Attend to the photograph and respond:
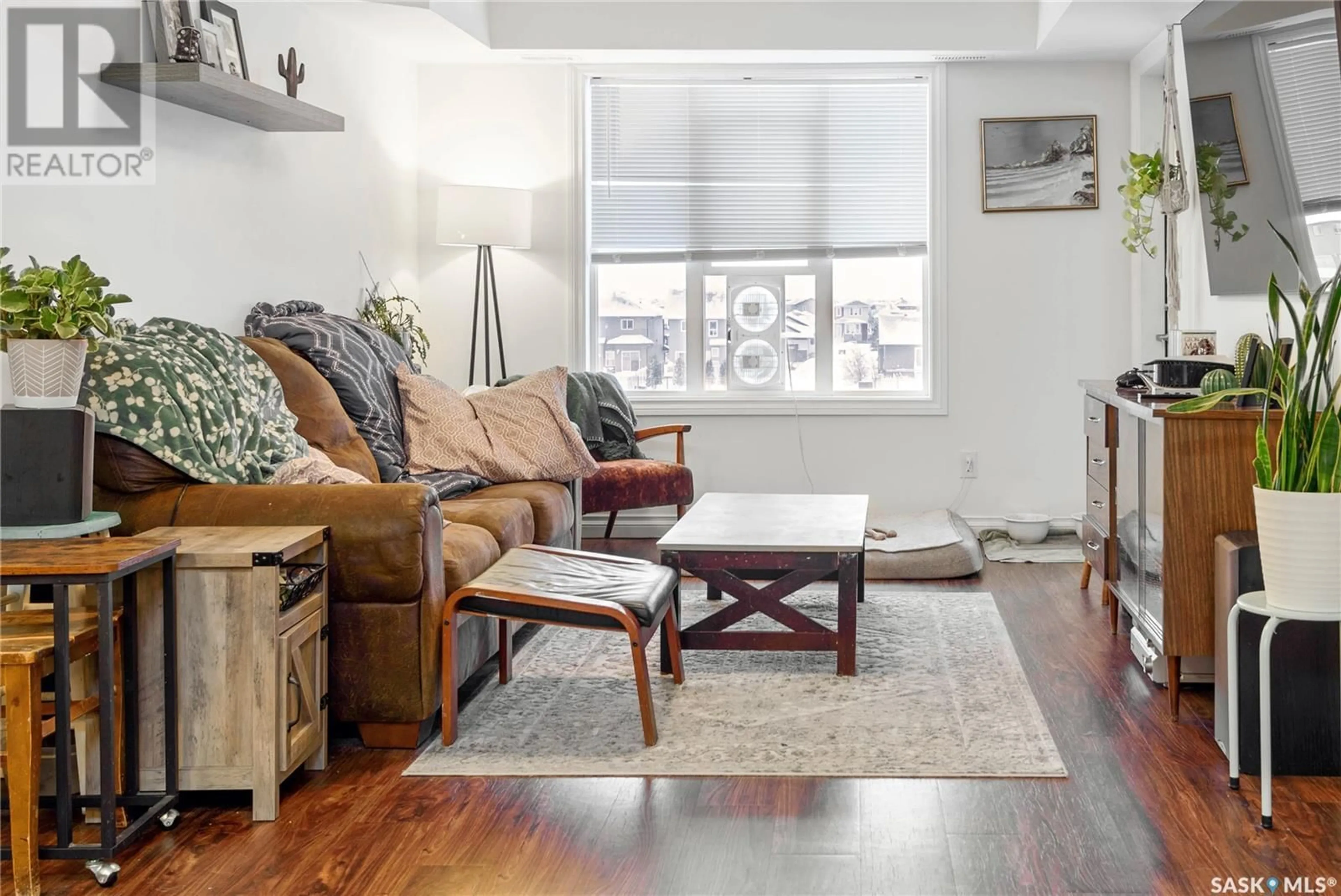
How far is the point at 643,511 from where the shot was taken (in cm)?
629

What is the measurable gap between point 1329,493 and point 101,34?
322cm

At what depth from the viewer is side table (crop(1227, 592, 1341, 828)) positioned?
2.51 meters

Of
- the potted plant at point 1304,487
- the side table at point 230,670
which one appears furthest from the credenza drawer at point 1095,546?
the side table at point 230,670

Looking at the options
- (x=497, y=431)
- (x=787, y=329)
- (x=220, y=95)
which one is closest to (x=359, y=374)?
(x=497, y=431)

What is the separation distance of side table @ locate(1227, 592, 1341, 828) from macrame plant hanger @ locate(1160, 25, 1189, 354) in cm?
280

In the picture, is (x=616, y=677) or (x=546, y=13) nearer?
(x=616, y=677)

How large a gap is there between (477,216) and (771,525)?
2.48 m

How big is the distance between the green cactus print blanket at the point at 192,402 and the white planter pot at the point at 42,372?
0.16 meters

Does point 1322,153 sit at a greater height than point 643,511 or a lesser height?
greater

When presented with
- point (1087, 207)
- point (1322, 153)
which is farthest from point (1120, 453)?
point (1087, 207)

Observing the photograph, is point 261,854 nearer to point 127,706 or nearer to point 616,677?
point 127,706

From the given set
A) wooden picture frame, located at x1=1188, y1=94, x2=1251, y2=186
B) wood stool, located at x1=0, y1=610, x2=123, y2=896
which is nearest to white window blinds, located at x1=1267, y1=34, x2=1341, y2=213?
wooden picture frame, located at x1=1188, y1=94, x2=1251, y2=186

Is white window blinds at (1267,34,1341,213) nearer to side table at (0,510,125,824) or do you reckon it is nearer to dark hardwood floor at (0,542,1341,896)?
dark hardwood floor at (0,542,1341,896)

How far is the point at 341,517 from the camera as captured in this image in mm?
2898
